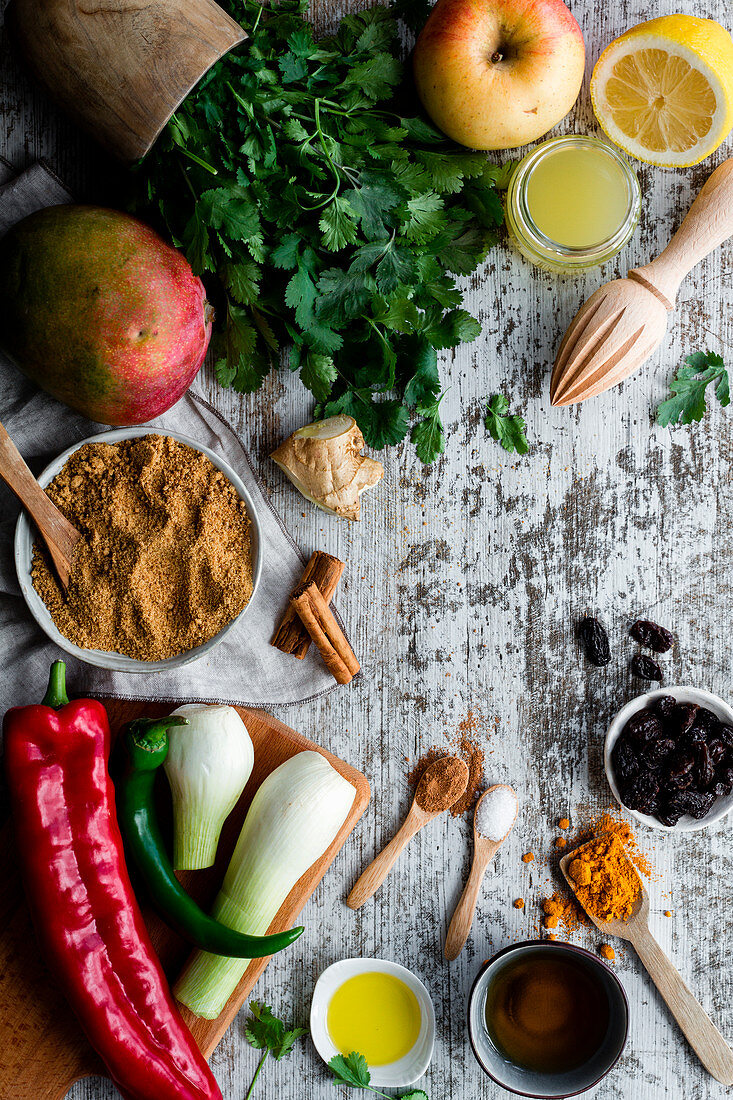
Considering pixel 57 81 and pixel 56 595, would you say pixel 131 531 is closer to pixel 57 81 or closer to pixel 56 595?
pixel 56 595

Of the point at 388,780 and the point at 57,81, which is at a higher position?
the point at 57,81

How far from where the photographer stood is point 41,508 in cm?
146

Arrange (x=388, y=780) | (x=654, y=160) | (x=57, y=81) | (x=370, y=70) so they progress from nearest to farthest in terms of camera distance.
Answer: (x=57, y=81), (x=370, y=70), (x=654, y=160), (x=388, y=780)

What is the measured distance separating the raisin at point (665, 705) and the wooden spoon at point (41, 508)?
1.17 metres

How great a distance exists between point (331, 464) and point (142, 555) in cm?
40

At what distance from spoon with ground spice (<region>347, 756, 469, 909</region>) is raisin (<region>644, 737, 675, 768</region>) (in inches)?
14.3

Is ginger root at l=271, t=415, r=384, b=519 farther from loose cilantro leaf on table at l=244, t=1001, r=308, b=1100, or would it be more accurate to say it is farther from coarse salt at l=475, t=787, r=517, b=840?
loose cilantro leaf on table at l=244, t=1001, r=308, b=1100

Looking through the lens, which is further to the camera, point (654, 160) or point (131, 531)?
point (654, 160)

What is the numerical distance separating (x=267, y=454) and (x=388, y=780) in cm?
73

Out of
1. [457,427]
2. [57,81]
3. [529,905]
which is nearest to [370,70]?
[57,81]

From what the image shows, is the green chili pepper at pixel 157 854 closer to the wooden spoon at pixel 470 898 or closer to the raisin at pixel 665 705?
the wooden spoon at pixel 470 898

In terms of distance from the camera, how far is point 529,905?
1.72 meters

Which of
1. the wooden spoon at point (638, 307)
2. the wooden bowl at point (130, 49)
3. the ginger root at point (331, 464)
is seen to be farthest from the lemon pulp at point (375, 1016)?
the wooden bowl at point (130, 49)

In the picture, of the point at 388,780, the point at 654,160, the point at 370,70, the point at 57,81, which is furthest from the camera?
the point at 388,780
